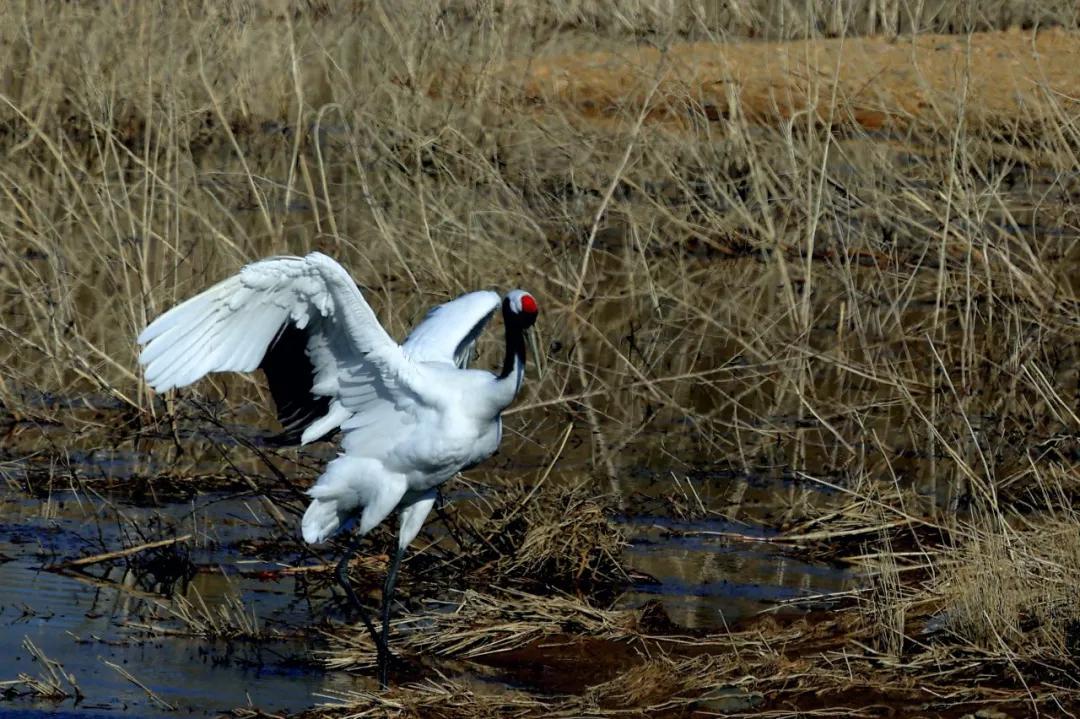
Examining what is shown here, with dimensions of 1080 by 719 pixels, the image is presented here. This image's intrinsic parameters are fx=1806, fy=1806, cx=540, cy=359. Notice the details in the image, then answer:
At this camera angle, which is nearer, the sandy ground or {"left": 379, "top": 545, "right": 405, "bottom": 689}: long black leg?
{"left": 379, "top": 545, "right": 405, "bottom": 689}: long black leg

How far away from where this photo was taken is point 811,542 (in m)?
6.82

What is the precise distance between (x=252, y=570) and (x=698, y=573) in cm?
160

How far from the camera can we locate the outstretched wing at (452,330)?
6.39 metres

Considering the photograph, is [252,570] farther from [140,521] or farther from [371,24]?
[371,24]

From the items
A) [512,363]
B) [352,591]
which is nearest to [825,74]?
[512,363]

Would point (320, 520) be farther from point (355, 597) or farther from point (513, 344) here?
point (513, 344)

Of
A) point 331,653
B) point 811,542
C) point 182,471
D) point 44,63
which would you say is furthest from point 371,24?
point 331,653

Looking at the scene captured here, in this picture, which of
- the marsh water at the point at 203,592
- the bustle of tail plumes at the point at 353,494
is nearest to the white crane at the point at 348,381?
the bustle of tail plumes at the point at 353,494

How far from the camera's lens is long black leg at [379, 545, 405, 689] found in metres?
5.36

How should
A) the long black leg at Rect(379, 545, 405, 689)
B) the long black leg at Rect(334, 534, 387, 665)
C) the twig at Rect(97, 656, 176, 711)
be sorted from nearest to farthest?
the twig at Rect(97, 656, 176, 711)
the long black leg at Rect(379, 545, 405, 689)
the long black leg at Rect(334, 534, 387, 665)

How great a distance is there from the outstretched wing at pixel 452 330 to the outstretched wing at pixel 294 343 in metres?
0.35

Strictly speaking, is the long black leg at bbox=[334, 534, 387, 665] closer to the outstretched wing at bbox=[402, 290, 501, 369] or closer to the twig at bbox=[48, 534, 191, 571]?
the twig at bbox=[48, 534, 191, 571]

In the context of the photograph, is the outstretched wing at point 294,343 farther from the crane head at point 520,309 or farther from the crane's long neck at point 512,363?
the crane head at point 520,309

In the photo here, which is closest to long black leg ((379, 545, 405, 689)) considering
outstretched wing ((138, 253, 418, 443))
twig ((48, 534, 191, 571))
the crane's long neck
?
outstretched wing ((138, 253, 418, 443))
